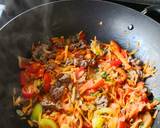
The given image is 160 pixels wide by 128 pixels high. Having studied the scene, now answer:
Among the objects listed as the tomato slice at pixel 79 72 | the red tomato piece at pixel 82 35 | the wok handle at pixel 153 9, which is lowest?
the tomato slice at pixel 79 72

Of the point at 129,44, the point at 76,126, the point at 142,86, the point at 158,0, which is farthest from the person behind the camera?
the point at 158,0

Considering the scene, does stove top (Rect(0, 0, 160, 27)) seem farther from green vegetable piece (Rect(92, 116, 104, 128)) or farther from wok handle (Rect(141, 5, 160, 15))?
green vegetable piece (Rect(92, 116, 104, 128))

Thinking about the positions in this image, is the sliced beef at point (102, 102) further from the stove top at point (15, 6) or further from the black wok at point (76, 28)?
the stove top at point (15, 6)

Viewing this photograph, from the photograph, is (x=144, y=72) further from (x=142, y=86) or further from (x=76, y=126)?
(x=76, y=126)

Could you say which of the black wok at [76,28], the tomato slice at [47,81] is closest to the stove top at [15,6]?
the black wok at [76,28]

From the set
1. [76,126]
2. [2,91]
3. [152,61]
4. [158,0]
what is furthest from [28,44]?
[158,0]
